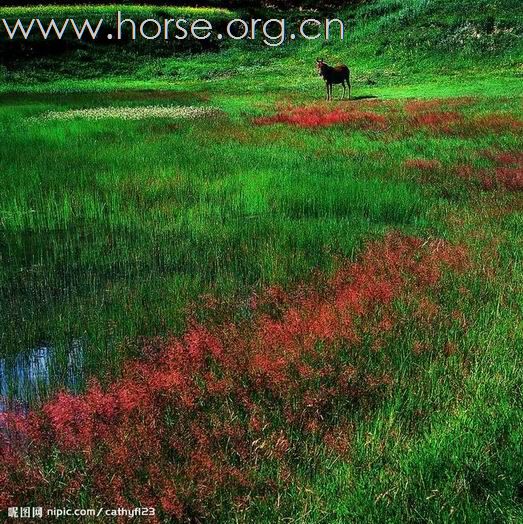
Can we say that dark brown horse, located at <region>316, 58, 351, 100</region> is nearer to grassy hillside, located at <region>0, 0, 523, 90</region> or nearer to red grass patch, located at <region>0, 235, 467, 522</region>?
grassy hillside, located at <region>0, 0, 523, 90</region>

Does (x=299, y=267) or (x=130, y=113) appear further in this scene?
(x=130, y=113)

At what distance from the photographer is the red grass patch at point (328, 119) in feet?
65.4

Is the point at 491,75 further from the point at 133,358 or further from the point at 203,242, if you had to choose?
the point at 133,358

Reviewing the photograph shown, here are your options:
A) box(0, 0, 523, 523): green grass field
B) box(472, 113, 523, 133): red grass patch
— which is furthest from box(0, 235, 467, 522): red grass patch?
box(472, 113, 523, 133): red grass patch

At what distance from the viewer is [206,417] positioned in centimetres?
358

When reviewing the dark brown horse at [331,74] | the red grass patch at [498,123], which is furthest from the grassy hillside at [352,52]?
the red grass patch at [498,123]

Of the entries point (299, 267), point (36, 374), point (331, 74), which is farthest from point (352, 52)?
point (36, 374)

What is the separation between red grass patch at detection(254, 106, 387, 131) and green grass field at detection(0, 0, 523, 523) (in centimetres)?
27

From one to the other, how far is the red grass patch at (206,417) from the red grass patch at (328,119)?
1544 cm

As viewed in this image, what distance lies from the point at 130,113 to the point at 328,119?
779cm

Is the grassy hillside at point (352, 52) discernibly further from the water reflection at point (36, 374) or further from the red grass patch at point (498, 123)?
the water reflection at point (36, 374)

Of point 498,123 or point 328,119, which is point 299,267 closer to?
point 498,123

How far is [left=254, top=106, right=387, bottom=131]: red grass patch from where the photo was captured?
1992 cm

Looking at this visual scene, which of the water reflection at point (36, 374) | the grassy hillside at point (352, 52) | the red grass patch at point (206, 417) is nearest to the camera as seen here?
the red grass patch at point (206, 417)
